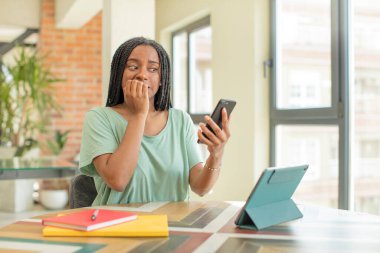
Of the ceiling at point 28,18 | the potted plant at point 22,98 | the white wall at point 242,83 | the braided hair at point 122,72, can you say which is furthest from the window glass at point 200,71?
the braided hair at point 122,72

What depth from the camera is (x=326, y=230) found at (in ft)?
4.03

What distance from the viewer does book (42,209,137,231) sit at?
3.73 ft

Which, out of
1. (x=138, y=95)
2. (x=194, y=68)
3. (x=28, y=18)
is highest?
(x=28, y=18)

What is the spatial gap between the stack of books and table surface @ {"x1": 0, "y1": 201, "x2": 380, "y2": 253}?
21 mm

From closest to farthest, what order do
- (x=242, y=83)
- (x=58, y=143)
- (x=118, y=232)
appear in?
(x=118, y=232), (x=242, y=83), (x=58, y=143)

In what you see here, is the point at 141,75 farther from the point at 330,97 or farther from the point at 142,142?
the point at 330,97

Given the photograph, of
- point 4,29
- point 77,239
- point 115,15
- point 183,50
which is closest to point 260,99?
point 115,15

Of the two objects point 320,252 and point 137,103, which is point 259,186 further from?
point 137,103

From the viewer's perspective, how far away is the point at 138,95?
1616 mm

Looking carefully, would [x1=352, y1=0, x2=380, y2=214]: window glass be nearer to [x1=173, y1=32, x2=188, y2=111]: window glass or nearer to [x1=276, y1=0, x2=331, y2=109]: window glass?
[x1=276, y1=0, x2=331, y2=109]: window glass

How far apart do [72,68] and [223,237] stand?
5009mm

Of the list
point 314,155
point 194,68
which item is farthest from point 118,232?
point 194,68

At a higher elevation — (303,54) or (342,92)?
(303,54)

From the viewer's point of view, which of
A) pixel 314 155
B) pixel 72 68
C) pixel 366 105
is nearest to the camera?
pixel 366 105
